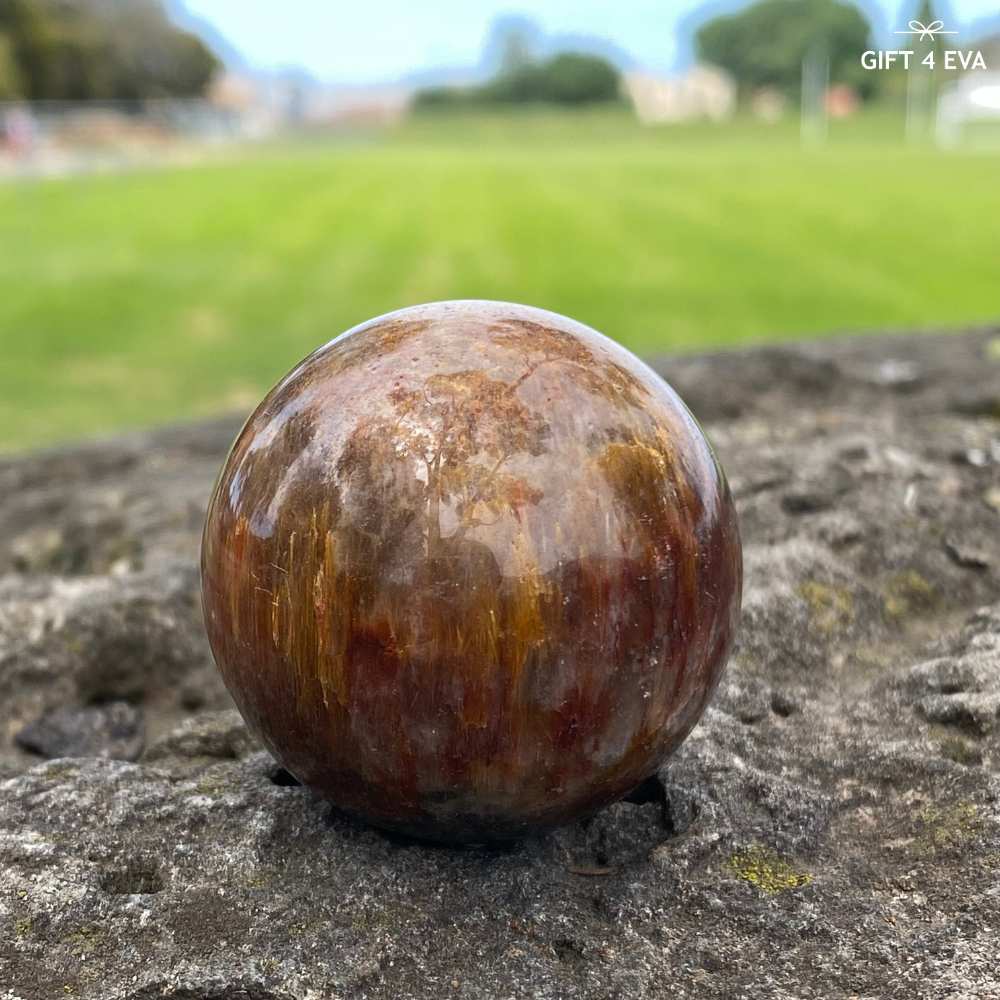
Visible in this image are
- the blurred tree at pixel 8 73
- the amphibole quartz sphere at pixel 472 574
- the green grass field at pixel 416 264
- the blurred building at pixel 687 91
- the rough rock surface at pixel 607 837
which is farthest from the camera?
the blurred building at pixel 687 91

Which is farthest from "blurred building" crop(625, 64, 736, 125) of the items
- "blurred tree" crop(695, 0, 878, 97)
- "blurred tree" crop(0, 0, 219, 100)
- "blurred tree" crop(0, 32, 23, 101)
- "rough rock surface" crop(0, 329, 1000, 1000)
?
"rough rock surface" crop(0, 329, 1000, 1000)

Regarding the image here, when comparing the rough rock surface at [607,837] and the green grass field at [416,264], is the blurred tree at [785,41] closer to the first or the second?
the green grass field at [416,264]

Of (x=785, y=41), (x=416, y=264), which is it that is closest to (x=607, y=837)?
(x=416, y=264)

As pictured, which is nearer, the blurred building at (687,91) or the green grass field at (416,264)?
the green grass field at (416,264)

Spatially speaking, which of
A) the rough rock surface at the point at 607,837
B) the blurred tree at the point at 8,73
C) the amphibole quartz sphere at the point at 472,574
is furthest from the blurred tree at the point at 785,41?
the amphibole quartz sphere at the point at 472,574

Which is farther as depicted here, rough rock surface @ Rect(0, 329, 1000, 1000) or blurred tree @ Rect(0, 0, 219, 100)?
blurred tree @ Rect(0, 0, 219, 100)

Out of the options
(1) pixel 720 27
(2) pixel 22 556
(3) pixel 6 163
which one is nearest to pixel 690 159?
(3) pixel 6 163

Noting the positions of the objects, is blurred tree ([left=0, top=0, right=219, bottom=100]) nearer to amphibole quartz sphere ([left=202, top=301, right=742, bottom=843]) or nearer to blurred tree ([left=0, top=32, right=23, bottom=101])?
blurred tree ([left=0, top=32, right=23, bottom=101])
